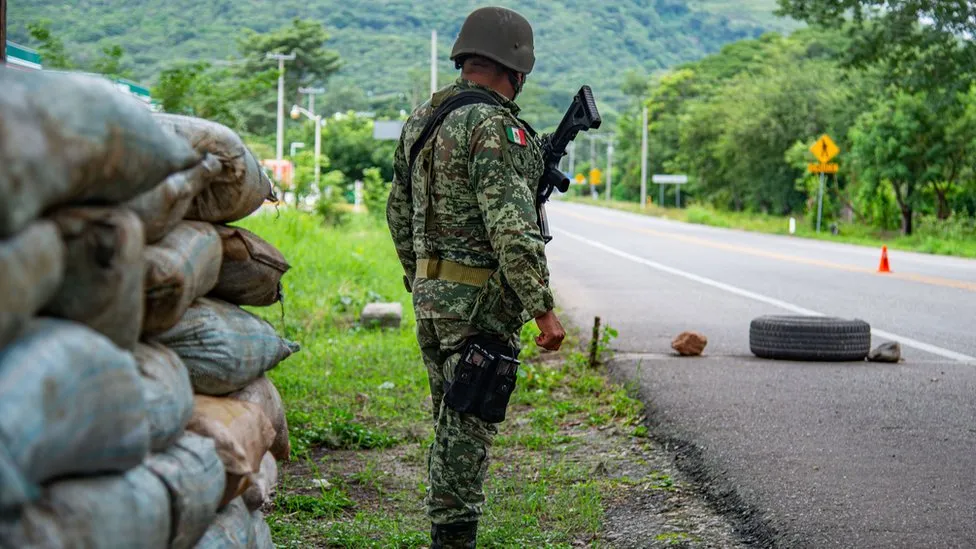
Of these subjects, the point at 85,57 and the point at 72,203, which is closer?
the point at 72,203

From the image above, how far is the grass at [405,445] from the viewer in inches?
201

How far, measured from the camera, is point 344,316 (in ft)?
39.5

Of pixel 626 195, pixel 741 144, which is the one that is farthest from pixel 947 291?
pixel 626 195

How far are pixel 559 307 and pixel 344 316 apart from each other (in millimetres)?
2419

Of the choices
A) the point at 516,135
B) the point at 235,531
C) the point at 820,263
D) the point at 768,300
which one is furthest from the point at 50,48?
the point at 235,531

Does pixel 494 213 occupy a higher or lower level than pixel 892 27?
lower

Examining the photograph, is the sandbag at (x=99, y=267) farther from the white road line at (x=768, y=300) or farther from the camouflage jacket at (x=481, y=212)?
the white road line at (x=768, y=300)

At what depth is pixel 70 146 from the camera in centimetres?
207

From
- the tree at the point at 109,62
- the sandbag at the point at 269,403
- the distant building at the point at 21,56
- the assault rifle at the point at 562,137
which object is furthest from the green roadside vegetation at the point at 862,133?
the sandbag at the point at 269,403

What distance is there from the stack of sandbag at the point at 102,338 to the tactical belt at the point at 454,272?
122 centimetres

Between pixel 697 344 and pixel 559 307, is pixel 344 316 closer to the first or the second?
pixel 559 307

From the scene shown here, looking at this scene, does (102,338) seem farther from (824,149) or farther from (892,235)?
(824,149)

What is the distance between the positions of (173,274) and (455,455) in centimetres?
167

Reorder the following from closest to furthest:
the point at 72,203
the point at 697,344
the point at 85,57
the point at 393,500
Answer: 1. the point at 72,203
2. the point at 393,500
3. the point at 697,344
4. the point at 85,57
